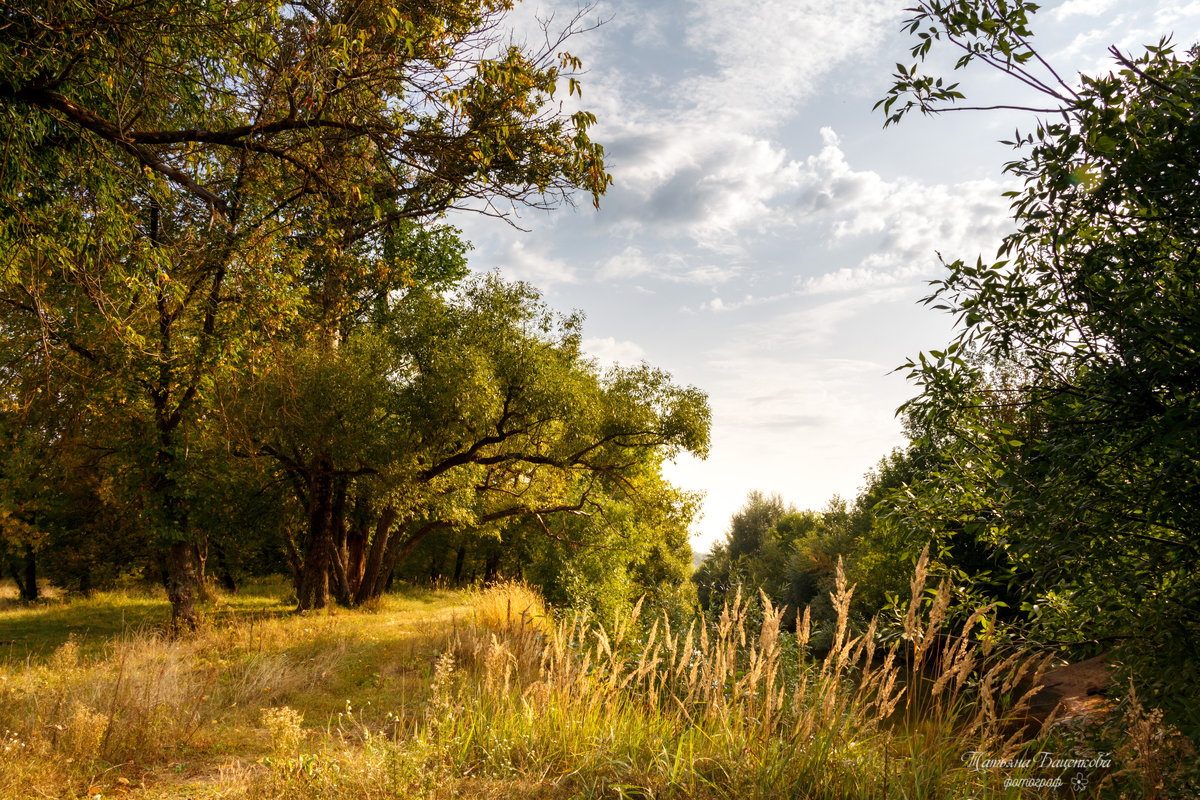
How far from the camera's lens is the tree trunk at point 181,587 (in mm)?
11625

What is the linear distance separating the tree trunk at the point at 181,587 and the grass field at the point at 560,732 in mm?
3327

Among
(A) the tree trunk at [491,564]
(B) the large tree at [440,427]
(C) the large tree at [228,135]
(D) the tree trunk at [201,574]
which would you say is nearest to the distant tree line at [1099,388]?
(C) the large tree at [228,135]

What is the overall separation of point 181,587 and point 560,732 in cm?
1033

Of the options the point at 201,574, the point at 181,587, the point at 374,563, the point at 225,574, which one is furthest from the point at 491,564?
the point at 181,587

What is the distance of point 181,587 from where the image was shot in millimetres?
11789

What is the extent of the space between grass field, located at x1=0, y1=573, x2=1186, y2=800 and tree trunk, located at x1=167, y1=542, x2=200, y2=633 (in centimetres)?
333

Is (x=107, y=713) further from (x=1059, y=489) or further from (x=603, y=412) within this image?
(x=603, y=412)

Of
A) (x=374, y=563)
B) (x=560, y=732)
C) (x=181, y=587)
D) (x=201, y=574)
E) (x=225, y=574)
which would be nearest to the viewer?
(x=560, y=732)

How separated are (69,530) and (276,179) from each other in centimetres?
2569

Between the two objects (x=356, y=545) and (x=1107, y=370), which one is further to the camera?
(x=356, y=545)

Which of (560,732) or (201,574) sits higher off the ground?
(560,732)

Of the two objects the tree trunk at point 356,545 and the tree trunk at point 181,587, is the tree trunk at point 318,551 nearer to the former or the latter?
the tree trunk at point 356,545

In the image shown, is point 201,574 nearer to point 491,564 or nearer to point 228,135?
point 491,564

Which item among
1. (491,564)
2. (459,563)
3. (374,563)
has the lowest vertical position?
(459,563)
